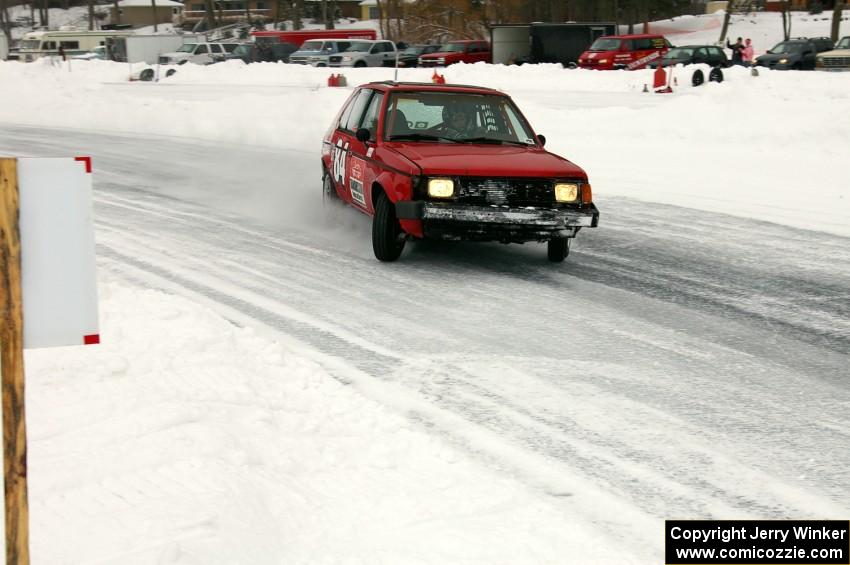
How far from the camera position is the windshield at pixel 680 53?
119ft

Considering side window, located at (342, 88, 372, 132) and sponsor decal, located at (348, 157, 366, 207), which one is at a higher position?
side window, located at (342, 88, 372, 132)

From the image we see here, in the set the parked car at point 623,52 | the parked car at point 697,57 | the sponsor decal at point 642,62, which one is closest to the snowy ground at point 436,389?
the parked car at point 697,57

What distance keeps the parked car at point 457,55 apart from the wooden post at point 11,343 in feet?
137

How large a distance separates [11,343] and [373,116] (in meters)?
6.55

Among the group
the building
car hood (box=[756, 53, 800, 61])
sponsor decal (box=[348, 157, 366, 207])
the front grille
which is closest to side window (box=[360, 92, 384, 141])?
sponsor decal (box=[348, 157, 366, 207])

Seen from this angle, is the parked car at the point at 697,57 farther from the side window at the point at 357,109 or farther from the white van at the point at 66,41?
the white van at the point at 66,41

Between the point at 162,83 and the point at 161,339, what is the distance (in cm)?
3634

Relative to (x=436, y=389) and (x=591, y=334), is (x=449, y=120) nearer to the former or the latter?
(x=591, y=334)

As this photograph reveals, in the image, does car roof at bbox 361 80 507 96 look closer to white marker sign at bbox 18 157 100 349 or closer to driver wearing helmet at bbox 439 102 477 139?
driver wearing helmet at bbox 439 102 477 139

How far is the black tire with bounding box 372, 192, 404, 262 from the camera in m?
8.47

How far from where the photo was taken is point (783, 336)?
21.9ft

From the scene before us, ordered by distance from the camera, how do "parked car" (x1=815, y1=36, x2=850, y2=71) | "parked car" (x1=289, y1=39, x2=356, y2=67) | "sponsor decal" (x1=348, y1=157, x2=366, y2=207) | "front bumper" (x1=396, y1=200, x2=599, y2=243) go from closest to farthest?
1. "front bumper" (x1=396, y1=200, x2=599, y2=243)
2. "sponsor decal" (x1=348, y1=157, x2=366, y2=207)
3. "parked car" (x1=815, y1=36, x2=850, y2=71)
4. "parked car" (x1=289, y1=39, x2=356, y2=67)

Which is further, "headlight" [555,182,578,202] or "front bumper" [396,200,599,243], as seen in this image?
"headlight" [555,182,578,202]

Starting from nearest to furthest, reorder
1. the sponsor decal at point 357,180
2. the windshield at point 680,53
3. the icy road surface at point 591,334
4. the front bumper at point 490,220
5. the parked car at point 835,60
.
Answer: the icy road surface at point 591,334 → the front bumper at point 490,220 → the sponsor decal at point 357,180 → the parked car at point 835,60 → the windshield at point 680,53
